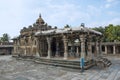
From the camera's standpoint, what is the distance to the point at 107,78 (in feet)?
37.6

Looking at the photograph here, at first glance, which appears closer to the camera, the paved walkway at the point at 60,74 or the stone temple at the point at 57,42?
the paved walkway at the point at 60,74

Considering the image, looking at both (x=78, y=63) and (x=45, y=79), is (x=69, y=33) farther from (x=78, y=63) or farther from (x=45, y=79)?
(x=45, y=79)

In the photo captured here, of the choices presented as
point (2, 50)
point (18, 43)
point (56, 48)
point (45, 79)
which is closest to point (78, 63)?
point (45, 79)

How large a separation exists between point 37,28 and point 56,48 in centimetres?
622

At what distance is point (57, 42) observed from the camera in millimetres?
24391

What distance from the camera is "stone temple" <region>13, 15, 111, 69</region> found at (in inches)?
680

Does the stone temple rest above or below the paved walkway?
A: above

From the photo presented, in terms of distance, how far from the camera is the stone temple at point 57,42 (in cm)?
1727

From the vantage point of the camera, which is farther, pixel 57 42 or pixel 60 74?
pixel 57 42

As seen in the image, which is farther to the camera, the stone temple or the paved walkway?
the stone temple

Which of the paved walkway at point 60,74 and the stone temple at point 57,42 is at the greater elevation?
the stone temple at point 57,42

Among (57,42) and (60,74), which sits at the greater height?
(57,42)

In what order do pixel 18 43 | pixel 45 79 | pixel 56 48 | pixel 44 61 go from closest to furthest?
pixel 45 79, pixel 44 61, pixel 56 48, pixel 18 43

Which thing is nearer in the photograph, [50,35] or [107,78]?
[107,78]
